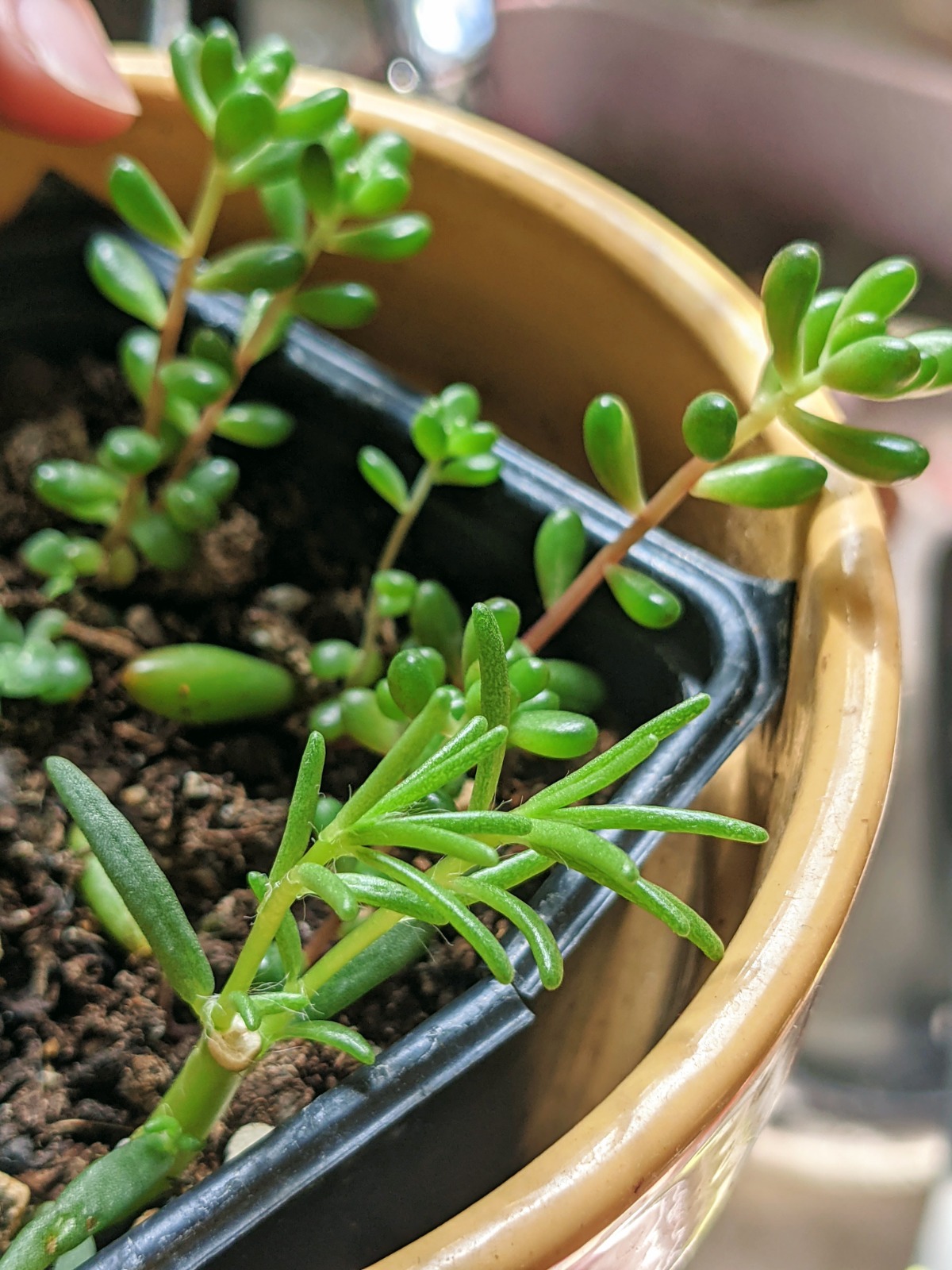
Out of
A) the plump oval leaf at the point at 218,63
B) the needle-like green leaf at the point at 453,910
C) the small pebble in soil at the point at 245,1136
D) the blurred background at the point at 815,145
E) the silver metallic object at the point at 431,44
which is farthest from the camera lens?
the silver metallic object at the point at 431,44

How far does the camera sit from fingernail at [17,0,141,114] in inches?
24.2

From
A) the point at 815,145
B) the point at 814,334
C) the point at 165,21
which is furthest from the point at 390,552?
the point at 815,145

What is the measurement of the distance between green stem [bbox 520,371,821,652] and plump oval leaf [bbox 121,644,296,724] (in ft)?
0.50

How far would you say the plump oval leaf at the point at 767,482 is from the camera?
508 mm

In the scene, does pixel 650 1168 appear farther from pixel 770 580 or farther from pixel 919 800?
pixel 919 800

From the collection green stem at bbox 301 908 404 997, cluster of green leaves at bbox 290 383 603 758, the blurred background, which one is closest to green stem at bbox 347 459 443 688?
cluster of green leaves at bbox 290 383 603 758

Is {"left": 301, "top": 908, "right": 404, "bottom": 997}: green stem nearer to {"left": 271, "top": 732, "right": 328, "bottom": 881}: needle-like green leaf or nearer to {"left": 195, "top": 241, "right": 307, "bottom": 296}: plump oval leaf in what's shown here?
{"left": 271, "top": 732, "right": 328, "bottom": 881}: needle-like green leaf

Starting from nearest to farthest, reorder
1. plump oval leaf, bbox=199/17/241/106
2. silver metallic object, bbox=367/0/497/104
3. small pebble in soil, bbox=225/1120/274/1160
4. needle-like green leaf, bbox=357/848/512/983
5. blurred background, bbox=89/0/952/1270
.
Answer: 1. needle-like green leaf, bbox=357/848/512/983
2. small pebble in soil, bbox=225/1120/274/1160
3. plump oval leaf, bbox=199/17/241/106
4. blurred background, bbox=89/0/952/1270
5. silver metallic object, bbox=367/0/497/104

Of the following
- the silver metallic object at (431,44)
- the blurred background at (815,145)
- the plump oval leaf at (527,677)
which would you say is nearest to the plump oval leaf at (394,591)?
the plump oval leaf at (527,677)

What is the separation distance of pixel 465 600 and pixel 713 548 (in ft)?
0.52

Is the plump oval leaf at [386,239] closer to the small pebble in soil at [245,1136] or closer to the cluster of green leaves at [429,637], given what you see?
the cluster of green leaves at [429,637]

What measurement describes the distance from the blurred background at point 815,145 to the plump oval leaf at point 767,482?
65 cm

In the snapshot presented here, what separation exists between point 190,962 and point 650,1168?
6.9 inches

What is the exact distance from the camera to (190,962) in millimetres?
385
